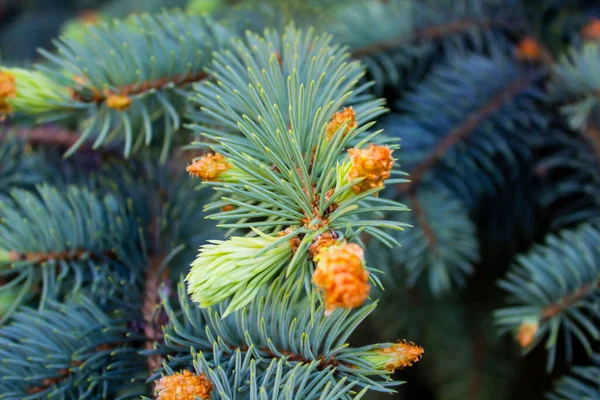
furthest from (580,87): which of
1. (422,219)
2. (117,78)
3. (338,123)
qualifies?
(117,78)

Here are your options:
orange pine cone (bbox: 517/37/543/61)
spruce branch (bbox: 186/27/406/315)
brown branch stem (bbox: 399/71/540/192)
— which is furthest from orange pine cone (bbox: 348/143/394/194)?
orange pine cone (bbox: 517/37/543/61)

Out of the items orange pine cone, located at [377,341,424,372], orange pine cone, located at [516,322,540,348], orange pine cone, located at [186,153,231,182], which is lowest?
orange pine cone, located at [516,322,540,348]

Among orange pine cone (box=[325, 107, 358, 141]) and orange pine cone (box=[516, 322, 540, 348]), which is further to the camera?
orange pine cone (box=[516, 322, 540, 348])

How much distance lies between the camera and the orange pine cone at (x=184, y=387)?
0.94 ft

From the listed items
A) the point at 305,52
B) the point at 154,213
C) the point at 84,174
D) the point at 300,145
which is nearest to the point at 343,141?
the point at 300,145

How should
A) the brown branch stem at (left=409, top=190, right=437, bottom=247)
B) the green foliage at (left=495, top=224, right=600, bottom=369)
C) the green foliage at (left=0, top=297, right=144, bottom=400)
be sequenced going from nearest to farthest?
the green foliage at (left=0, top=297, right=144, bottom=400), the green foliage at (left=495, top=224, right=600, bottom=369), the brown branch stem at (left=409, top=190, right=437, bottom=247)

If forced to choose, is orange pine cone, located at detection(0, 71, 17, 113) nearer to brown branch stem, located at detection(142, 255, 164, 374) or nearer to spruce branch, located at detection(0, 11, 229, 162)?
spruce branch, located at detection(0, 11, 229, 162)

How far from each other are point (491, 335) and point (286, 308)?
0.46m

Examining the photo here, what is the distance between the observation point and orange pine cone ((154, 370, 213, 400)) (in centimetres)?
29

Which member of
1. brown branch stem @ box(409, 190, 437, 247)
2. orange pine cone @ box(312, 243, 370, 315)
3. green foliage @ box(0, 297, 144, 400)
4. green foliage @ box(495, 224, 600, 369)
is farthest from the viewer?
brown branch stem @ box(409, 190, 437, 247)

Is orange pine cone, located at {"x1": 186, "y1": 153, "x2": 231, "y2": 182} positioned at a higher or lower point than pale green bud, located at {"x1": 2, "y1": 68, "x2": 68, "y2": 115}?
lower

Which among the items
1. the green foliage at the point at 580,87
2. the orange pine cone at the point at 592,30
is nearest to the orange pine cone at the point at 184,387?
the green foliage at the point at 580,87

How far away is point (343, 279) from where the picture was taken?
0.80ft

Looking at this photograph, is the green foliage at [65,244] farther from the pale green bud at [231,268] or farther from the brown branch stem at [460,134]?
the brown branch stem at [460,134]
